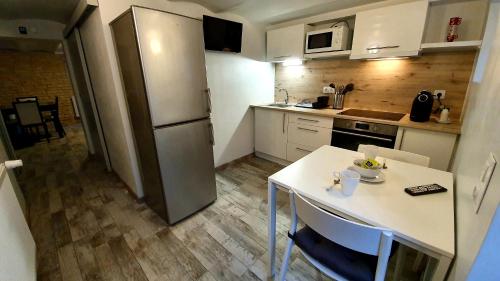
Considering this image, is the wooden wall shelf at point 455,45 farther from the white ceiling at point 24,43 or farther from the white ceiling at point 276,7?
the white ceiling at point 24,43

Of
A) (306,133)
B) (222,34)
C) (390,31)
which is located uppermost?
(222,34)

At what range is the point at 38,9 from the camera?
8.69 feet

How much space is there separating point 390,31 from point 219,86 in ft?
6.73

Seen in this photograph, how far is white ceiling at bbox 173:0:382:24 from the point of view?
7.76 feet

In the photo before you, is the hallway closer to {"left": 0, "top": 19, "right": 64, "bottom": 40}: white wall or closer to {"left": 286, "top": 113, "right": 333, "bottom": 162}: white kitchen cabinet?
{"left": 286, "top": 113, "right": 333, "bottom": 162}: white kitchen cabinet

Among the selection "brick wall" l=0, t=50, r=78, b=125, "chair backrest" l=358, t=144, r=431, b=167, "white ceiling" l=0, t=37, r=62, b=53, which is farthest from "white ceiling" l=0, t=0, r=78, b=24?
"brick wall" l=0, t=50, r=78, b=125

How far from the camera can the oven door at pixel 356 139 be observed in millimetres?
2139

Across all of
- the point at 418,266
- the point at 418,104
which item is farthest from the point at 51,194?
the point at 418,104

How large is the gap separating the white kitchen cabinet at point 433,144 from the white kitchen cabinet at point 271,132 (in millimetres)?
1450

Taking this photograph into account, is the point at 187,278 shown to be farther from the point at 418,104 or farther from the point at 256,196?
the point at 418,104

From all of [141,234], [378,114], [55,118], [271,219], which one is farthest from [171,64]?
[55,118]

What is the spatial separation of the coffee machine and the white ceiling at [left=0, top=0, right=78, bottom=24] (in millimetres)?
3778

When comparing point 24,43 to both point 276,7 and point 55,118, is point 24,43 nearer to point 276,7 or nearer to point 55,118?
point 55,118

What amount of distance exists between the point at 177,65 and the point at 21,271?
1620 millimetres
